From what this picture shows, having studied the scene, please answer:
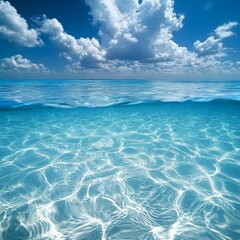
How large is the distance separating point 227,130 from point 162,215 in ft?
25.2

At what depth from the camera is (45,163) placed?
5.45 metres

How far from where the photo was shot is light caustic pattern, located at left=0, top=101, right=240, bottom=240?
3068mm

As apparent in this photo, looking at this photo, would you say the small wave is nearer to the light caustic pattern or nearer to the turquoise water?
the turquoise water

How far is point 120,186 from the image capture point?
4.18 m

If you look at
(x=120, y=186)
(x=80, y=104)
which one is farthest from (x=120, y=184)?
(x=80, y=104)

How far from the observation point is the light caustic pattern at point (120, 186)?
3.07m

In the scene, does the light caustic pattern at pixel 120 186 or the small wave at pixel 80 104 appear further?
the small wave at pixel 80 104

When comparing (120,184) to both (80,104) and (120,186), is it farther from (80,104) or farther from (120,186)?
(80,104)

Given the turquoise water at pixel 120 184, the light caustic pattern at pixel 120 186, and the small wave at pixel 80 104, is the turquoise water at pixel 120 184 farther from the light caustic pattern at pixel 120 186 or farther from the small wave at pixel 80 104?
the small wave at pixel 80 104

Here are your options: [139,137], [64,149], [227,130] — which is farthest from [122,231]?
[227,130]

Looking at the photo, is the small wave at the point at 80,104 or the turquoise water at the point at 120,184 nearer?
the turquoise water at the point at 120,184

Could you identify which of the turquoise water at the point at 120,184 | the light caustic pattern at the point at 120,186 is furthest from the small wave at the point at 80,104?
the light caustic pattern at the point at 120,186

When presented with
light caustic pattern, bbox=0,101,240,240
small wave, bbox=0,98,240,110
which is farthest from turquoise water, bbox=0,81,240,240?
small wave, bbox=0,98,240,110

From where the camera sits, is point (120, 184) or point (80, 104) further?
point (80, 104)
